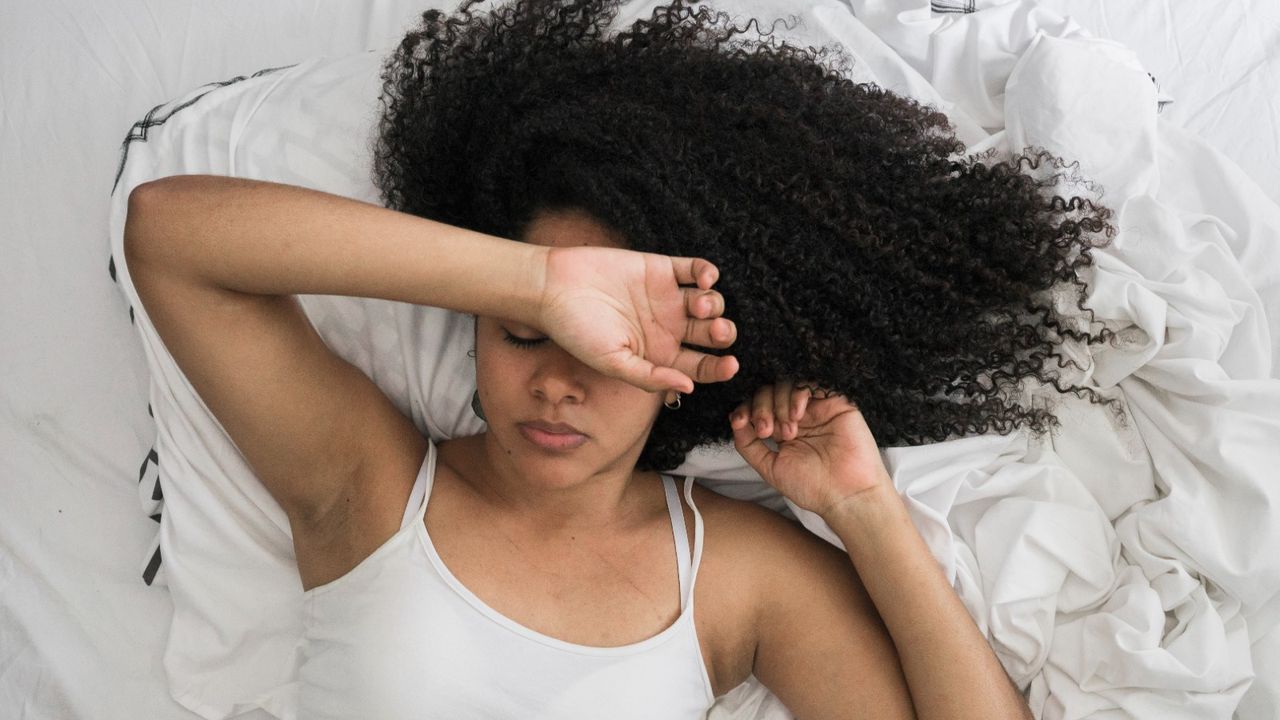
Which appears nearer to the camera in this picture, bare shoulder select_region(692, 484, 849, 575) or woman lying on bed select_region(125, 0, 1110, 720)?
woman lying on bed select_region(125, 0, 1110, 720)

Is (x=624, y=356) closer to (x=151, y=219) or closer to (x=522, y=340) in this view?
(x=522, y=340)

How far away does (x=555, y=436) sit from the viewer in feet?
4.54

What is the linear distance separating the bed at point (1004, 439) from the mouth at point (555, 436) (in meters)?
0.52

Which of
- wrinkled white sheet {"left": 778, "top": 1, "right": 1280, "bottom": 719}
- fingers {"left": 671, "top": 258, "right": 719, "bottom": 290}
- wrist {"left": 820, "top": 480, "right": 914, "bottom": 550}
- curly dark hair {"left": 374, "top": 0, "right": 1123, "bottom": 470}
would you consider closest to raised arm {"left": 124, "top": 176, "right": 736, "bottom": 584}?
fingers {"left": 671, "top": 258, "right": 719, "bottom": 290}

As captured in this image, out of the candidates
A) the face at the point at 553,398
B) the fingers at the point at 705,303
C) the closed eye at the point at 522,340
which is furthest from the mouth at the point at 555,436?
the fingers at the point at 705,303

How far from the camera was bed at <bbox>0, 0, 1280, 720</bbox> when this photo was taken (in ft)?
4.94

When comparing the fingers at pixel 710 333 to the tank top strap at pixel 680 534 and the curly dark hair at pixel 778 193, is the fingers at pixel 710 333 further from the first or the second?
the tank top strap at pixel 680 534

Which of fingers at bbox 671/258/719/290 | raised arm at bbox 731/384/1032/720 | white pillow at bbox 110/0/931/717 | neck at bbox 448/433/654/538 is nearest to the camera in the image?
fingers at bbox 671/258/719/290

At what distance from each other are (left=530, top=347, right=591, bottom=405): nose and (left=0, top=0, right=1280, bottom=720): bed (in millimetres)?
538

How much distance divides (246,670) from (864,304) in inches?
46.6

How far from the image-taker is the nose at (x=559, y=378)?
134cm

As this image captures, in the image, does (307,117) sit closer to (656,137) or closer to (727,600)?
(656,137)

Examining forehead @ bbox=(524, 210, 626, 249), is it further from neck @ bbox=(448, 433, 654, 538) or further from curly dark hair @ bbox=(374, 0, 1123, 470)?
neck @ bbox=(448, 433, 654, 538)

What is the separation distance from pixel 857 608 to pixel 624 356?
2.02 ft
